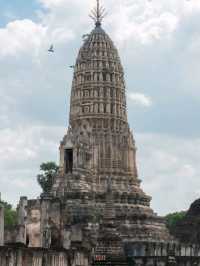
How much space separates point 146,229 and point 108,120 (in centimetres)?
1365

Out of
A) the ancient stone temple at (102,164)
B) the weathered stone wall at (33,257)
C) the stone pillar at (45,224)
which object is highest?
the ancient stone temple at (102,164)

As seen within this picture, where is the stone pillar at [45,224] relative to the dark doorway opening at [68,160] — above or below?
below

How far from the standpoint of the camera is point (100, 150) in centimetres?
7794

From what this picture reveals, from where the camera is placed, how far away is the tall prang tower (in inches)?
2847

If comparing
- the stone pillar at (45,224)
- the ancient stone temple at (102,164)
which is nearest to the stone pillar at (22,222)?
the stone pillar at (45,224)

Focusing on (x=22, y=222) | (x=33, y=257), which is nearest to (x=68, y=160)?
(x=22, y=222)

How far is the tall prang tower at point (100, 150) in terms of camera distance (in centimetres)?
7231

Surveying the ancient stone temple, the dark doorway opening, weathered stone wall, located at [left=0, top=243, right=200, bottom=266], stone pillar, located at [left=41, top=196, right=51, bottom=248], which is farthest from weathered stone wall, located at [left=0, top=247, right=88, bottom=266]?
the dark doorway opening

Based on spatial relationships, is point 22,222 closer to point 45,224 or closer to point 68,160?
point 45,224

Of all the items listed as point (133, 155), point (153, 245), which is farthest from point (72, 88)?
point (153, 245)

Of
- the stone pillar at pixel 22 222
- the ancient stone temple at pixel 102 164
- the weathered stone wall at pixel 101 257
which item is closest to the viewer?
the weathered stone wall at pixel 101 257

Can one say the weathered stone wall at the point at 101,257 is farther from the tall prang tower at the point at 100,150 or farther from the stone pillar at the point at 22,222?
the tall prang tower at the point at 100,150

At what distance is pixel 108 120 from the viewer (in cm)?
7900

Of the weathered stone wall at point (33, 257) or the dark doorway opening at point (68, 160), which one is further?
the dark doorway opening at point (68, 160)
